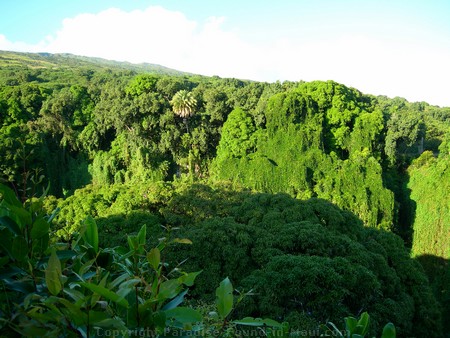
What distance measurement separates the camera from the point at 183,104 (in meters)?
21.3

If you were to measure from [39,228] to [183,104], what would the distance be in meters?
20.5

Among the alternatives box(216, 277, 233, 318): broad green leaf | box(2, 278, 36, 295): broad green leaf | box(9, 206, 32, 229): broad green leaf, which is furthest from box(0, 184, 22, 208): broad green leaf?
box(216, 277, 233, 318): broad green leaf

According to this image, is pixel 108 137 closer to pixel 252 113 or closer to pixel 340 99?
pixel 252 113

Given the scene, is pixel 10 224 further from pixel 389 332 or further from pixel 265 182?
pixel 265 182

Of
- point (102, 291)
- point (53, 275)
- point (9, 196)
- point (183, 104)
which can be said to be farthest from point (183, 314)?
point (183, 104)

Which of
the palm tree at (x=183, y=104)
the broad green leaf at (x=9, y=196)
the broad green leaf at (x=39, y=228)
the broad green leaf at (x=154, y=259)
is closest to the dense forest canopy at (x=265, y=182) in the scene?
the palm tree at (x=183, y=104)

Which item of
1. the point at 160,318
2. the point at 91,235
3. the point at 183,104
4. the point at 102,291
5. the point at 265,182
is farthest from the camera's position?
the point at 183,104

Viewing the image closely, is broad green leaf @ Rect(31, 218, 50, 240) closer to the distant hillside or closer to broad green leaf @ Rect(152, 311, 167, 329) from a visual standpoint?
broad green leaf @ Rect(152, 311, 167, 329)

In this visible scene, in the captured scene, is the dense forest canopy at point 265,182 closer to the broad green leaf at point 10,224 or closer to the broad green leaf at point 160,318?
the broad green leaf at point 160,318

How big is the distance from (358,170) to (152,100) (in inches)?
482

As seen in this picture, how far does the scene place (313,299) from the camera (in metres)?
6.64

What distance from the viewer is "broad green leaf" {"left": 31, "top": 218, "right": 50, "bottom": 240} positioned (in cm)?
130

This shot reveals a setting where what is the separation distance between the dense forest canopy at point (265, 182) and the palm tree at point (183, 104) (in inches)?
3.6

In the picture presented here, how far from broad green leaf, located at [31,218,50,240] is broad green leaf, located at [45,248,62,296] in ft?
0.87
